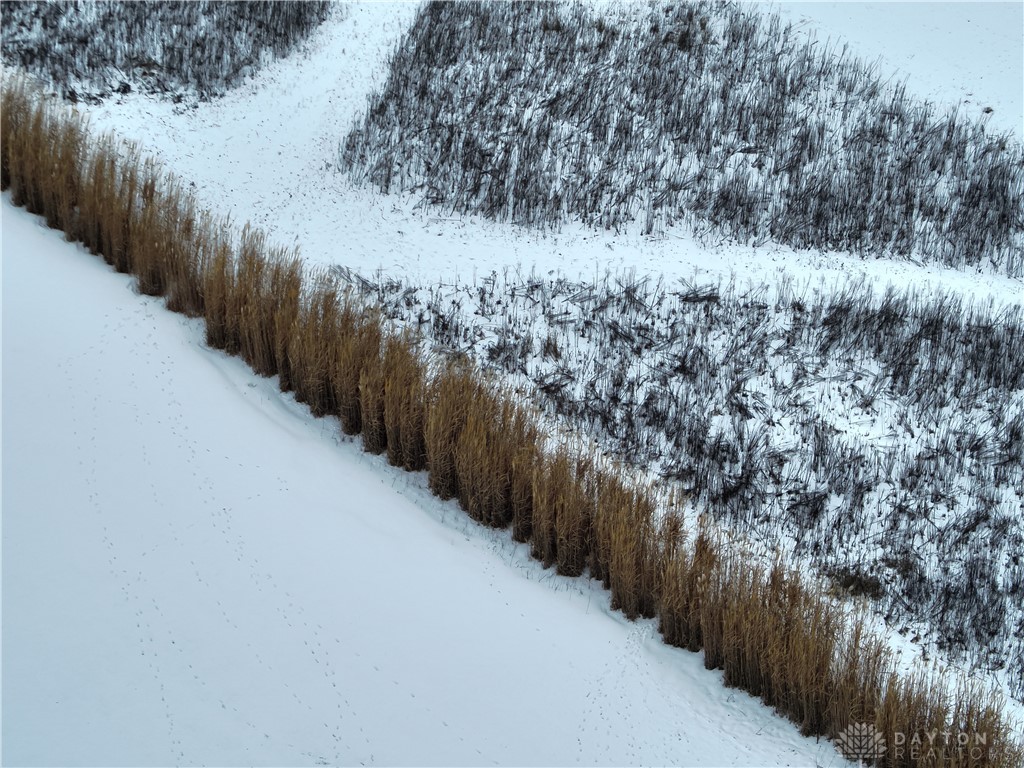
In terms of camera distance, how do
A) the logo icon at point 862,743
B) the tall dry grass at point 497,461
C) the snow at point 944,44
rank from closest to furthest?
the logo icon at point 862,743 < the tall dry grass at point 497,461 < the snow at point 944,44

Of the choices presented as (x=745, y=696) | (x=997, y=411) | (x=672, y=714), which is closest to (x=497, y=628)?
(x=672, y=714)

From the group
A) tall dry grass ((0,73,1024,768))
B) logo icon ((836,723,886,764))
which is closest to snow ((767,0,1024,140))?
tall dry grass ((0,73,1024,768))

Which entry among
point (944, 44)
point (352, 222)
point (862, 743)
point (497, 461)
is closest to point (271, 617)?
point (497, 461)

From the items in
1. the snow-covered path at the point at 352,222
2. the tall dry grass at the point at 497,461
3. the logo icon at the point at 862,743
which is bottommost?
the logo icon at the point at 862,743

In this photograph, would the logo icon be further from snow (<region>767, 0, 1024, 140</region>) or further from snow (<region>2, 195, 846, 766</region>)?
snow (<region>767, 0, 1024, 140</region>)

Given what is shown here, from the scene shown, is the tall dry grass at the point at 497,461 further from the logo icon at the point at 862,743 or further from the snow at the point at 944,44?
the snow at the point at 944,44

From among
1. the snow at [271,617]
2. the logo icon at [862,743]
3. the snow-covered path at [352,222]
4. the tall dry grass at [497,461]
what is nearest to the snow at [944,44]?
the snow-covered path at [352,222]
